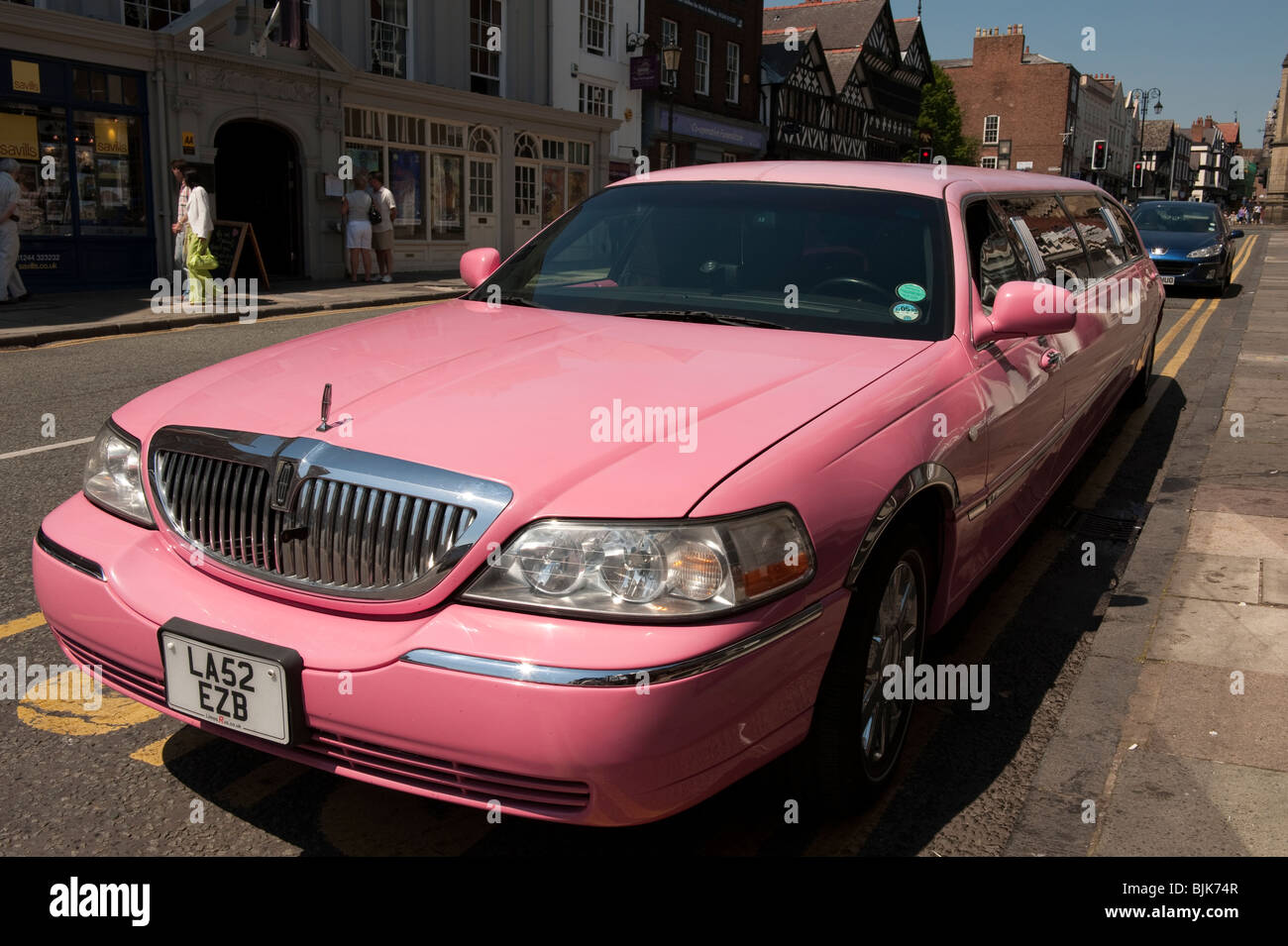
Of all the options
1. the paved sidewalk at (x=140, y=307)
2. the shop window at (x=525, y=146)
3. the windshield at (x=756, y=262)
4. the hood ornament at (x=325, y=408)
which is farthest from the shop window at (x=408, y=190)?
the hood ornament at (x=325, y=408)

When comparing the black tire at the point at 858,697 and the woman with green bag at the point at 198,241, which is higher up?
the woman with green bag at the point at 198,241

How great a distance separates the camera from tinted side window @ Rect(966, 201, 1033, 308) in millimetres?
3828

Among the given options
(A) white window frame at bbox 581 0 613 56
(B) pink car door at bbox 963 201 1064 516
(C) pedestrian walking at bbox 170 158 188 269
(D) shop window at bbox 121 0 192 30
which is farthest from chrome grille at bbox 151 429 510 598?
(A) white window frame at bbox 581 0 613 56

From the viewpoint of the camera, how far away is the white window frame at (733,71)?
A: 117 feet

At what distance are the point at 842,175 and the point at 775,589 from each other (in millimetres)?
2310

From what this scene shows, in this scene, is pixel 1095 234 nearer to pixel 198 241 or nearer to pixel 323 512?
pixel 323 512

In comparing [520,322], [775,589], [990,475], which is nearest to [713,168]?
[520,322]

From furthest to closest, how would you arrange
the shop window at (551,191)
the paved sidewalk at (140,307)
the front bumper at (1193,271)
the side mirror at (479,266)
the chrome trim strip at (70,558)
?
1. the shop window at (551,191)
2. the front bumper at (1193,271)
3. the paved sidewalk at (140,307)
4. the side mirror at (479,266)
5. the chrome trim strip at (70,558)

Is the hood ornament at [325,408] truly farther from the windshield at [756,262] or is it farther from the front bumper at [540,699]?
the windshield at [756,262]

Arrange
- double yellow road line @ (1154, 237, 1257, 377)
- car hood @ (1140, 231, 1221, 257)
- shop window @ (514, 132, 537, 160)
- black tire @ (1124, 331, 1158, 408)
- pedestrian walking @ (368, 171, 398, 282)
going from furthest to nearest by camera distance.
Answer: shop window @ (514, 132, 537, 160) → pedestrian walking @ (368, 171, 398, 282) → car hood @ (1140, 231, 1221, 257) → double yellow road line @ (1154, 237, 1257, 377) → black tire @ (1124, 331, 1158, 408)

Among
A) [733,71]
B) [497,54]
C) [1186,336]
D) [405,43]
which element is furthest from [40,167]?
[733,71]

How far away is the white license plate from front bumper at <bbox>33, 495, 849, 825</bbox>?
0.15 feet

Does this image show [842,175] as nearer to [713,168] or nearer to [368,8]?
[713,168]

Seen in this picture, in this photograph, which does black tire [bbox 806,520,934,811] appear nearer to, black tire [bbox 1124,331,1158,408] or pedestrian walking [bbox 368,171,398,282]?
black tire [bbox 1124,331,1158,408]
